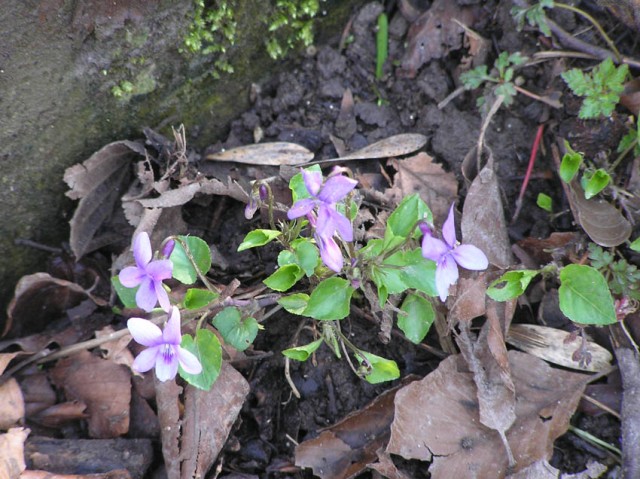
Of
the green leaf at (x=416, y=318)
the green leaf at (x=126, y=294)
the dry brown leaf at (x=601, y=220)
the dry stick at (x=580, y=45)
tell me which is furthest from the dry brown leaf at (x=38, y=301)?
the dry stick at (x=580, y=45)

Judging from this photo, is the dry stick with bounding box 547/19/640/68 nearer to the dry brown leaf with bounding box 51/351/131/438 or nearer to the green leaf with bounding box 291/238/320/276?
the green leaf with bounding box 291/238/320/276

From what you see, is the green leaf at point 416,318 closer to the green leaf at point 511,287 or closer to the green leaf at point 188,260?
the green leaf at point 511,287

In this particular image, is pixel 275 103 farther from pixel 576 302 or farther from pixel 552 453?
pixel 552 453

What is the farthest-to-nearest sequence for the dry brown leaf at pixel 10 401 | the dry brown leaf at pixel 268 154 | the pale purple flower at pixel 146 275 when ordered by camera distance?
the dry brown leaf at pixel 268 154 → the dry brown leaf at pixel 10 401 → the pale purple flower at pixel 146 275

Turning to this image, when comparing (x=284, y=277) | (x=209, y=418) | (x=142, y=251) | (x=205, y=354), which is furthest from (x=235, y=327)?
(x=142, y=251)

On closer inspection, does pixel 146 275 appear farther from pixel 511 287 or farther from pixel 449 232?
pixel 511 287

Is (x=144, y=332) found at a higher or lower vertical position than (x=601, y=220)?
higher

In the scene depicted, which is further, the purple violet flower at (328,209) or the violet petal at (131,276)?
the violet petal at (131,276)

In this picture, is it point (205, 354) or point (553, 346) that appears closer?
point (205, 354)
